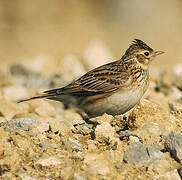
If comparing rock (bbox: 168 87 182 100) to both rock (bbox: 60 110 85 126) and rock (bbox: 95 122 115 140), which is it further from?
rock (bbox: 95 122 115 140)

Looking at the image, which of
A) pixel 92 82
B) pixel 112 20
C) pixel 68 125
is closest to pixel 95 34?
pixel 112 20

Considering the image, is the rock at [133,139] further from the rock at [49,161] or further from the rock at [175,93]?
the rock at [175,93]

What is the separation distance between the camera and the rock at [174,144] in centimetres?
604

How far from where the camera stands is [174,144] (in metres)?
6.14

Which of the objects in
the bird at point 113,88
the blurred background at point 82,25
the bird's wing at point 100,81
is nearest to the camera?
the bird at point 113,88

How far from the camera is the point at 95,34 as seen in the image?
2456 centimetres

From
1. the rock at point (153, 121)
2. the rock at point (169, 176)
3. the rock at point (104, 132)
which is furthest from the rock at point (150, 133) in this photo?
the rock at point (169, 176)

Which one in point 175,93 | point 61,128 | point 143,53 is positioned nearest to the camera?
point 61,128

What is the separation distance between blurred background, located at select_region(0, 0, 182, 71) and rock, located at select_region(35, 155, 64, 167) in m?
16.5

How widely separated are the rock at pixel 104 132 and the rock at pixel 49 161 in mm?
813

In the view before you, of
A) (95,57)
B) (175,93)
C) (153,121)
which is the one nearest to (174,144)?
(153,121)

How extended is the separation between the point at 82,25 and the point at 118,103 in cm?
1695

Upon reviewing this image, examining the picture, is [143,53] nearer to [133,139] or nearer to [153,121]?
[153,121]

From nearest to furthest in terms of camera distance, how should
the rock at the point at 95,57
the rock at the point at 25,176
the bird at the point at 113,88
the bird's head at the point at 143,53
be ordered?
1. the rock at the point at 25,176
2. the bird at the point at 113,88
3. the bird's head at the point at 143,53
4. the rock at the point at 95,57
